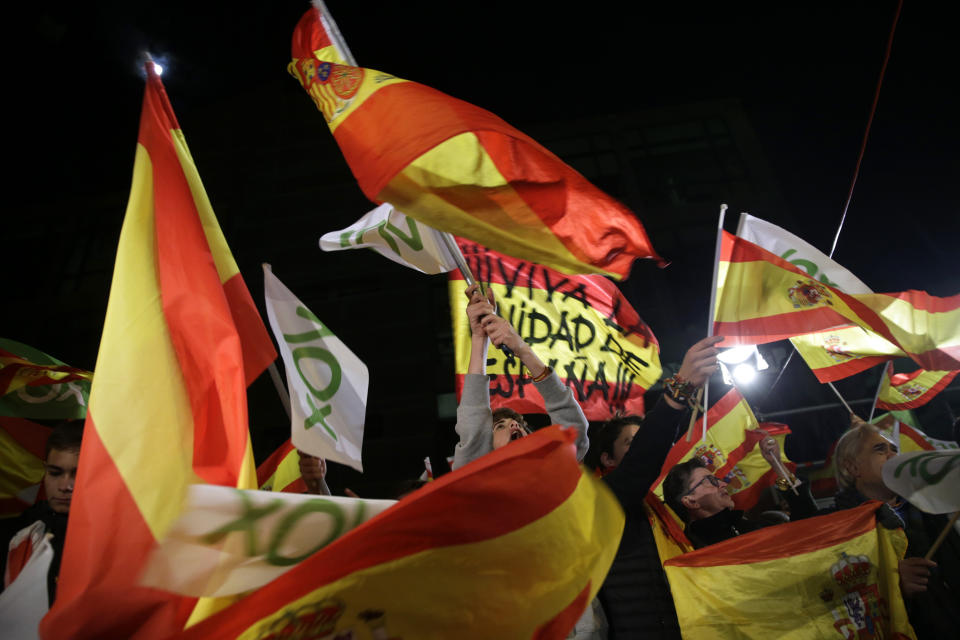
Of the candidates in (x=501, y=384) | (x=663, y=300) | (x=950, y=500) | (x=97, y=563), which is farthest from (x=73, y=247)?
(x=950, y=500)

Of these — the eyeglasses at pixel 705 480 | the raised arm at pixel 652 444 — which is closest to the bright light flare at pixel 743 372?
the eyeglasses at pixel 705 480

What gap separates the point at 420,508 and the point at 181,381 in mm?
945

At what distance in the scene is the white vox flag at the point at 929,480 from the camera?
245cm

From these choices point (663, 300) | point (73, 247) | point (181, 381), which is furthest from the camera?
point (73, 247)

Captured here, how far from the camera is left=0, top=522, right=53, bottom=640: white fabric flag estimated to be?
1827 millimetres

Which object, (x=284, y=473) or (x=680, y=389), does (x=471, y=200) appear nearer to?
(x=680, y=389)

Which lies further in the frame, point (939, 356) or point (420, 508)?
point (939, 356)

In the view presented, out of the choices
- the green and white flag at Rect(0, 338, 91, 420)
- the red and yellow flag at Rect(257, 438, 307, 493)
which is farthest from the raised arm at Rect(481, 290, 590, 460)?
the green and white flag at Rect(0, 338, 91, 420)

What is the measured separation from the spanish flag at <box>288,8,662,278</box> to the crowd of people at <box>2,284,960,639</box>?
405 millimetres

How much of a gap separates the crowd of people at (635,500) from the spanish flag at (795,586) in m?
0.08

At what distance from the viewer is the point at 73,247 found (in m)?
14.5

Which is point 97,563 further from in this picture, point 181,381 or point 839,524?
point 839,524

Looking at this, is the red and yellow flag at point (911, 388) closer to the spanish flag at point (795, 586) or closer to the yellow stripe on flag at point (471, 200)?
the spanish flag at point (795, 586)

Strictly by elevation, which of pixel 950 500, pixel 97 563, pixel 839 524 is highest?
pixel 97 563
